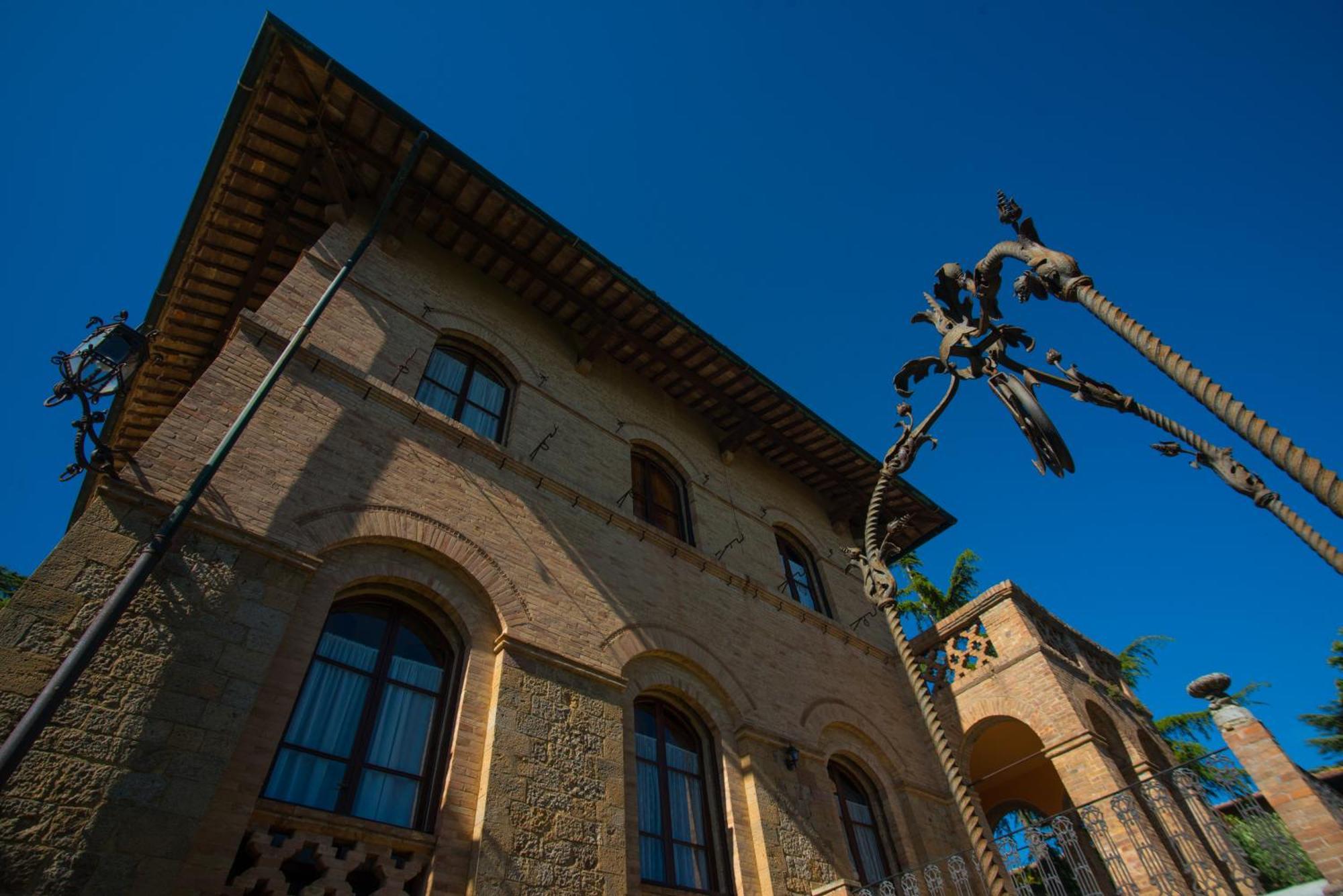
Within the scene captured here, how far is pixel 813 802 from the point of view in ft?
25.3

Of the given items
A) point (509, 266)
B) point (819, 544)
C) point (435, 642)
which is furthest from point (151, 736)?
point (819, 544)

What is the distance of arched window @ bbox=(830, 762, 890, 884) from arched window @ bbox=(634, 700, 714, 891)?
1960 millimetres

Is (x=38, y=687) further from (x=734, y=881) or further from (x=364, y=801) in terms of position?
(x=734, y=881)

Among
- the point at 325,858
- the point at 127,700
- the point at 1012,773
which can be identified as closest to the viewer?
the point at 127,700

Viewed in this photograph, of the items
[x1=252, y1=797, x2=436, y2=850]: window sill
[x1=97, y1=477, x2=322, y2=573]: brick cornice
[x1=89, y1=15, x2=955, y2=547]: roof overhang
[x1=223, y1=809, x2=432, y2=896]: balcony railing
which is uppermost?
[x1=89, y1=15, x2=955, y2=547]: roof overhang

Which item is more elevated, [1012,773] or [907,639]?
[1012,773]

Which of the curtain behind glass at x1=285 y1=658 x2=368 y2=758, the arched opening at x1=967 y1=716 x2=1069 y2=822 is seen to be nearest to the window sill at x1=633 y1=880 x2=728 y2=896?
the curtain behind glass at x1=285 y1=658 x2=368 y2=758

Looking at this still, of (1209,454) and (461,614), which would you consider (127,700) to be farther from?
(1209,454)

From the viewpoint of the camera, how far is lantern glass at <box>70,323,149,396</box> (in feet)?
16.3

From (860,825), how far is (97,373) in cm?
849

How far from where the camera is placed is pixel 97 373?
502cm

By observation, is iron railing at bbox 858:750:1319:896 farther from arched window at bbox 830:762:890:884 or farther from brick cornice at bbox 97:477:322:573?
brick cornice at bbox 97:477:322:573

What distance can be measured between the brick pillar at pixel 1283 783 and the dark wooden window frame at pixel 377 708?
17.0 feet

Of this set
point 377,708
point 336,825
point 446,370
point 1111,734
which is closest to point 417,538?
point 377,708
